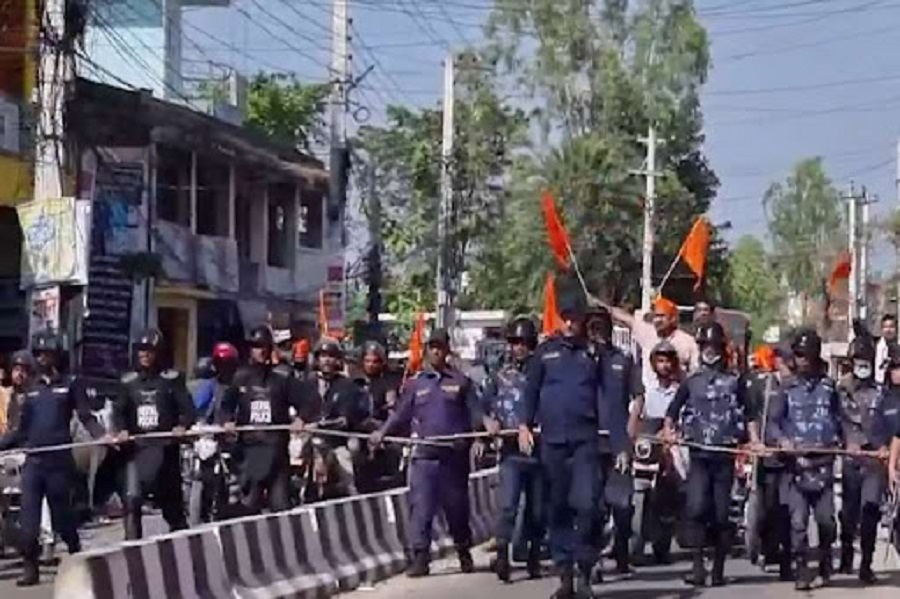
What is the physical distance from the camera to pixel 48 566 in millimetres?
16609

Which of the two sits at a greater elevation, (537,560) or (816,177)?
(816,177)

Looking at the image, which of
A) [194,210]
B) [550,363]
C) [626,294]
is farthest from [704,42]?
[550,363]

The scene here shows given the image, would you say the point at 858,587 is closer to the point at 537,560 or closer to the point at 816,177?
the point at 537,560

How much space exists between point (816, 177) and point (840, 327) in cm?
2453

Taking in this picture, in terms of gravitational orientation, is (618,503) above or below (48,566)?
above

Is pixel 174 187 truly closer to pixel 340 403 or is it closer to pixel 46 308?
pixel 46 308

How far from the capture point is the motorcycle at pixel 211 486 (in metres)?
16.8

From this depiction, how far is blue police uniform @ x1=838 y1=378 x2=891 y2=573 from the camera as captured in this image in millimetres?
15031

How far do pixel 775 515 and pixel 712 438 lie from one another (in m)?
0.97

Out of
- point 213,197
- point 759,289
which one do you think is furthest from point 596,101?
point 759,289

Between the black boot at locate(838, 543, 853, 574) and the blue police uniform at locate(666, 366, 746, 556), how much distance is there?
1234 mm

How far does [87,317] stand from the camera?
90.1 ft

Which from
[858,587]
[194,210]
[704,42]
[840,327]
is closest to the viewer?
[858,587]

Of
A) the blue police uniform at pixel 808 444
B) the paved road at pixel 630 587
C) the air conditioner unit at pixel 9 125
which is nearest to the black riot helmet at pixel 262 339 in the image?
the paved road at pixel 630 587
